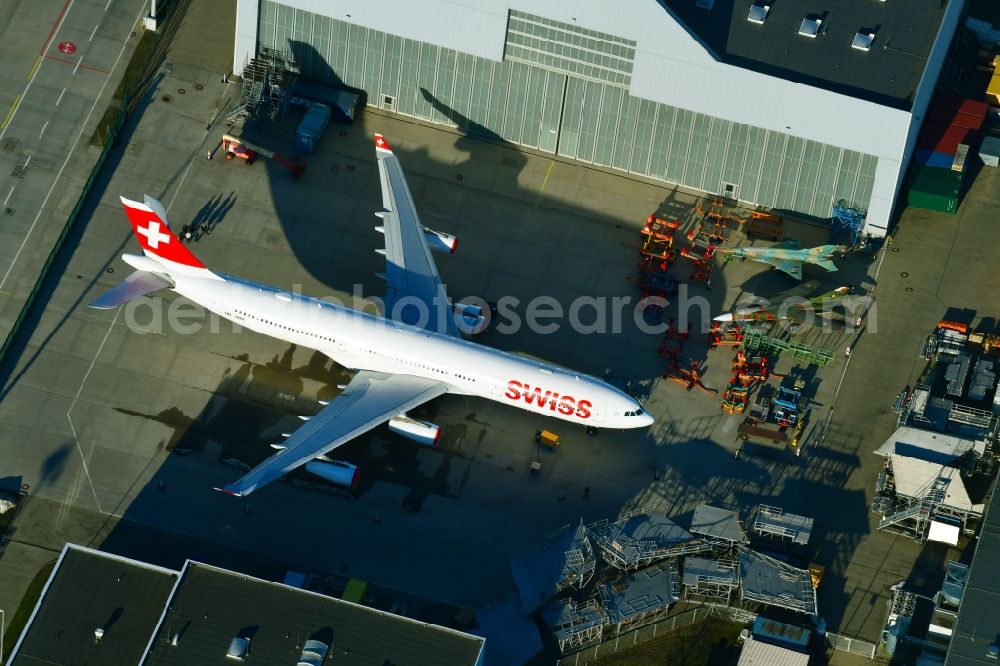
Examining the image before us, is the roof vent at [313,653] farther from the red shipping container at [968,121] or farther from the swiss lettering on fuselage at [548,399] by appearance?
the red shipping container at [968,121]

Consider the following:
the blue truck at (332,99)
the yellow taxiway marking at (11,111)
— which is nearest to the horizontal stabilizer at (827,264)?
the blue truck at (332,99)

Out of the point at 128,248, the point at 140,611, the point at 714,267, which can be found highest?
the point at 714,267

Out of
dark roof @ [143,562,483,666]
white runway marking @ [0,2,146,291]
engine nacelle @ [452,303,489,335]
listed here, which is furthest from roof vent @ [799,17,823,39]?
white runway marking @ [0,2,146,291]

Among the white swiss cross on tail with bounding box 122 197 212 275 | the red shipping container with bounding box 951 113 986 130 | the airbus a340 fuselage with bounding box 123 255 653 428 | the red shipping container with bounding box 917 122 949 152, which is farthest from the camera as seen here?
the red shipping container with bounding box 951 113 986 130

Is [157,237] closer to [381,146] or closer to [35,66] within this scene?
[381,146]

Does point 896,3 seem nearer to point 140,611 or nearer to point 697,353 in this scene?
point 697,353

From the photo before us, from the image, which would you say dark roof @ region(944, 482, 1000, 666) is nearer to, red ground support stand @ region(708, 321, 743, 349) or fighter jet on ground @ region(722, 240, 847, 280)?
red ground support stand @ region(708, 321, 743, 349)

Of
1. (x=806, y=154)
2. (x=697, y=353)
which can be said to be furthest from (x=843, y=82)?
(x=697, y=353)
